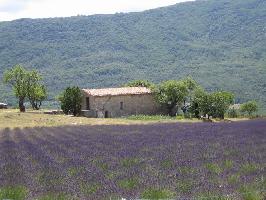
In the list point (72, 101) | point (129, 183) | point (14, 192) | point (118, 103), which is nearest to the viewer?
point (14, 192)

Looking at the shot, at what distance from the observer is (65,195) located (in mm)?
8258

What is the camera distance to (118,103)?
6025 centimetres

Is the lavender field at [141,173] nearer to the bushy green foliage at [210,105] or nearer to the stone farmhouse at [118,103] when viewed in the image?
the bushy green foliage at [210,105]

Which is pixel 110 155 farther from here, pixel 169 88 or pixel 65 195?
pixel 169 88

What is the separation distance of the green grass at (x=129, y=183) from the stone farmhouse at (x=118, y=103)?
157ft

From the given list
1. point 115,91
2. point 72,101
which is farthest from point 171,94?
point 72,101

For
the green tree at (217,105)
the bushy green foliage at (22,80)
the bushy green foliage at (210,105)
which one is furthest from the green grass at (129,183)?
the bushy green foliage at (22,80)

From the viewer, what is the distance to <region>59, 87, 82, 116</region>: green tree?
5606cm

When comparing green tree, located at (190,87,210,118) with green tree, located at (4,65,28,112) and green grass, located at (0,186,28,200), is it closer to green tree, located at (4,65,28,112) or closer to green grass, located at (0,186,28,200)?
green tree, located at (4,65,28,112)

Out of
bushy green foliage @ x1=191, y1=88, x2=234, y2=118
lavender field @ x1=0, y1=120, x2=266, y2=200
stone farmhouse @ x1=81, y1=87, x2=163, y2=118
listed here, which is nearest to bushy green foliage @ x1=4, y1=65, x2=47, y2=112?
stone farmhouse @ x1=81, y1=87, x2=163, y2=118

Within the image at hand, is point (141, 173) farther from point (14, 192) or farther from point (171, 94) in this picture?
point (171, 94)

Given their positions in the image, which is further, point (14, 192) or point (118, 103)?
point (118, 103)

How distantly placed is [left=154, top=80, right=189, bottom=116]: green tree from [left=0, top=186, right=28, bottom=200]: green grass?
5140 cm

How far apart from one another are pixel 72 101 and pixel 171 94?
1012cm
